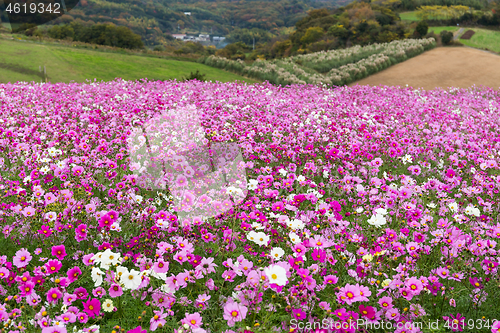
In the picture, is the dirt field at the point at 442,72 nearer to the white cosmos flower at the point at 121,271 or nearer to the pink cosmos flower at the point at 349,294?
the pink cosmos flower at the point at 349,294

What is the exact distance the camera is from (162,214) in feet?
9.88

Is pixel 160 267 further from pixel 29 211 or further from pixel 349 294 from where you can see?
pixel 29 211

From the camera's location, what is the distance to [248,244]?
11.0ft

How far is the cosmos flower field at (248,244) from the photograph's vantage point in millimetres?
2191

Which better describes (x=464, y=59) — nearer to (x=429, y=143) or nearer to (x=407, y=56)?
(x=407, y=56)

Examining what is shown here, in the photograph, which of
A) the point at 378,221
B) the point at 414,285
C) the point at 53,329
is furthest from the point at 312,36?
the point at 53,329

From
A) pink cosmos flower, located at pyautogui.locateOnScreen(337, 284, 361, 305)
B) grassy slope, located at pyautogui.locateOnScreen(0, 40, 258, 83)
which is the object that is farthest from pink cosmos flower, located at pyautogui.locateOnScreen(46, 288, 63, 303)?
grassy slope, located at pyautogui.locateOnScreen(0, 40, 258, 83)

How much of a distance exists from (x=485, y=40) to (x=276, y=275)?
47112mm

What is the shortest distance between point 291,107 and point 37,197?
22.7 feet

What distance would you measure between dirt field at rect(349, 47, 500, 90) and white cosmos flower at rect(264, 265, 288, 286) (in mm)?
19536

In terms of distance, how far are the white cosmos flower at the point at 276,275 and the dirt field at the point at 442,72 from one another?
64.1ft

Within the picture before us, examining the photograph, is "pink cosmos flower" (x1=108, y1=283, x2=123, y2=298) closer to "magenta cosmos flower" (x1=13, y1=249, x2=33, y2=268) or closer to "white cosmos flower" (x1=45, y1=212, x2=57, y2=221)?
"magenta cosmos flower" (x1=13, y1=249, x2=33, y2=268)

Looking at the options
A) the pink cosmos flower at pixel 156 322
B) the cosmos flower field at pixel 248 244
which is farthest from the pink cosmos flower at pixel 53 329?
the pink cosmos flower at pixel 156 322

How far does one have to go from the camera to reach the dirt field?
20062mm
